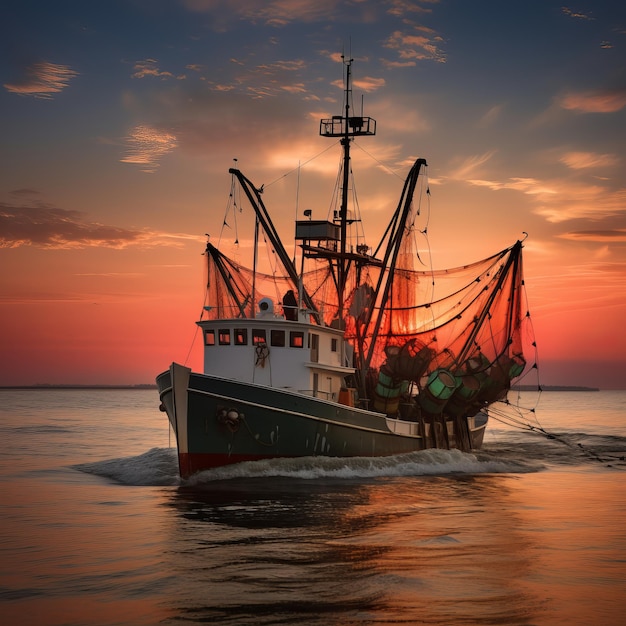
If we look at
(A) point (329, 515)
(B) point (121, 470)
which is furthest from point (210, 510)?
(B) point (121, 470)

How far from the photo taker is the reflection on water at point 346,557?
44.8ft

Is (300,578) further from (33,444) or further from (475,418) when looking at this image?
(33,444)

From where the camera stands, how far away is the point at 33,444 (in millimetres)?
54719

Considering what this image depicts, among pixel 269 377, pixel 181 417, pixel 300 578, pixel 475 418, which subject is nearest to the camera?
pixel 300 578

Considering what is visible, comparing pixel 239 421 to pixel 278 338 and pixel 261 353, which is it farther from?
pixel 278 338

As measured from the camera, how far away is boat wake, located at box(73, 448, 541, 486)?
29.6m

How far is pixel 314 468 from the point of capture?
30578 millimetres

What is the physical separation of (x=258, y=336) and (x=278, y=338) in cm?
80

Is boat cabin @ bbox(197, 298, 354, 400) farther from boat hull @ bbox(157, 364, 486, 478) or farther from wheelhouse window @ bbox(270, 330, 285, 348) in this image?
boat hull @ bbox(157, 364, 486, 478)

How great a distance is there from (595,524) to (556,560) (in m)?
5.99

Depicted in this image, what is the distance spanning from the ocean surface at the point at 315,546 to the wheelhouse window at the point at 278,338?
4.78 m

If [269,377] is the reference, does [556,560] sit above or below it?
below

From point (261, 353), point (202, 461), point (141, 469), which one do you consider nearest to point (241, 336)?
point (261, 353)

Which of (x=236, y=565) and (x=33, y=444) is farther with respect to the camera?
(x=33, y=444)
